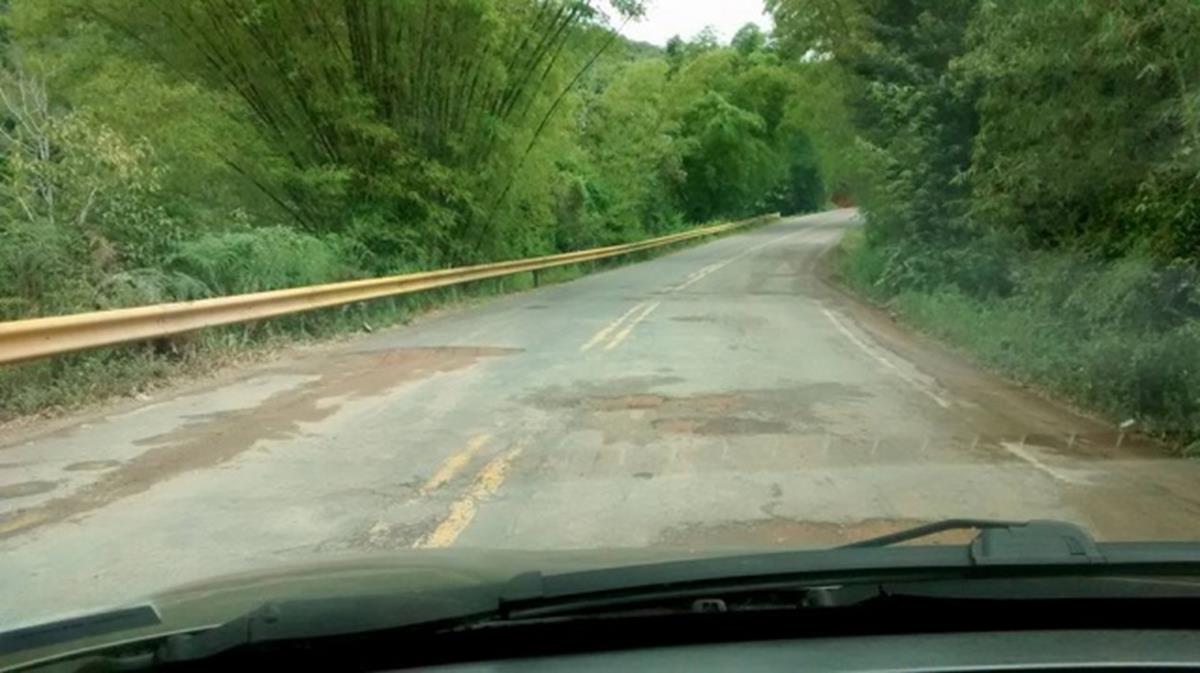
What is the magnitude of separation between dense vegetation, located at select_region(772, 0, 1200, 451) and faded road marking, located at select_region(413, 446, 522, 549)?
17.5ft

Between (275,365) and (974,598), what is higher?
(974,598)

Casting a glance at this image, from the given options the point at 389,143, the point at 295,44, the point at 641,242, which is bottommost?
the point at 641,242

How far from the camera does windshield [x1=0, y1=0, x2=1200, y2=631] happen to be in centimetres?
724

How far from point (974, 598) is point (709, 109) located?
64631 mm

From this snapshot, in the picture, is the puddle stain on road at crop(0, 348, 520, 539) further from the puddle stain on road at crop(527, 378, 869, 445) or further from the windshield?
the puddle stain on road at crop(527, 378, 869, 445)

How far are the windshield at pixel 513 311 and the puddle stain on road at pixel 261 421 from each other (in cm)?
6

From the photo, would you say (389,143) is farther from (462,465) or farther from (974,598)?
(974,598)

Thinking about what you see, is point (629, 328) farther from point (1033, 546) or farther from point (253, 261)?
point (1033, 546)

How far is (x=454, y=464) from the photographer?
27.7ft

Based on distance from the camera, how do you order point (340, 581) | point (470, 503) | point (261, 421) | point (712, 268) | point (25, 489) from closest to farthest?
point (340, 581)
point (470, 503)
point (25, 489)
point (261, 421)
point (712, 268)

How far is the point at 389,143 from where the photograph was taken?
23.3 m

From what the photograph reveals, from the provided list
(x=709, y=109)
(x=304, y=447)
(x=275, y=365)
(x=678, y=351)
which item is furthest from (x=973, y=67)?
(x=709, y=109)

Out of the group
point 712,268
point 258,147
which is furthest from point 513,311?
point 712,268

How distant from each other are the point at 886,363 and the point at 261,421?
7254mm
